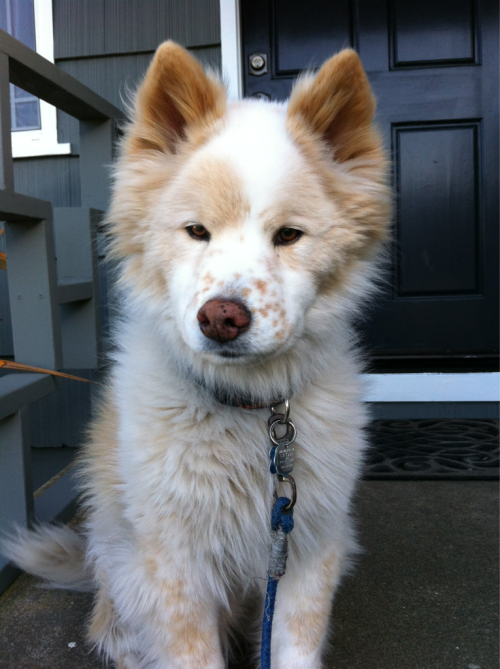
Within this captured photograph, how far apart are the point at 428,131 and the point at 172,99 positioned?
252 centimetres

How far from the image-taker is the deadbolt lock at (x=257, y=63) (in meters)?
3.55

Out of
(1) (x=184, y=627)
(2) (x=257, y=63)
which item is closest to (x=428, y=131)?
(2) (x=257, y=63)

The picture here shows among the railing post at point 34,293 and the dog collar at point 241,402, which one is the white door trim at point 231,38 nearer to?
the railing post at point 34,293

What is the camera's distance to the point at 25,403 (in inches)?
84.0

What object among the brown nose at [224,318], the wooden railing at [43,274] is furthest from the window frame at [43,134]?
the brown nose at [224,318]

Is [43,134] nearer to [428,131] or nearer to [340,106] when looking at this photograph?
[428,131]

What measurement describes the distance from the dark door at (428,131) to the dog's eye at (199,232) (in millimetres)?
2396

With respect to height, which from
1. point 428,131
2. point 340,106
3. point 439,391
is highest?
point 428,131

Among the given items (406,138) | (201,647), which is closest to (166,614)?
(201,647)

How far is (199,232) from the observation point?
1383 millimetres

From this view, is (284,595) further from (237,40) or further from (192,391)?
(237,40)

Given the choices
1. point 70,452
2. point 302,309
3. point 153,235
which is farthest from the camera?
point 70,452

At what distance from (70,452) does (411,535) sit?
8.00 feet

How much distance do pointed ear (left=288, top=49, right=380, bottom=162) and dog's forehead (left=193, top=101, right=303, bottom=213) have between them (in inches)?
3.1
